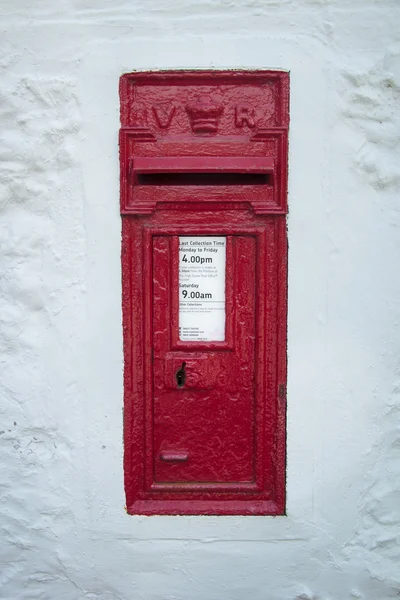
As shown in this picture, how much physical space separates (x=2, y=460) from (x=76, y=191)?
102 cm

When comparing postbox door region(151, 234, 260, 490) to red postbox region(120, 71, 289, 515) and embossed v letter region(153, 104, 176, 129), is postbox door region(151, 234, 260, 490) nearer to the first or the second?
red postbox region(120, 71, 289, 515)

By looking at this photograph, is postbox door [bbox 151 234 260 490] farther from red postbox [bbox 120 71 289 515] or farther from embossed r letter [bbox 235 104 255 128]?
embossed r letter [bbox 235 104 255 128]

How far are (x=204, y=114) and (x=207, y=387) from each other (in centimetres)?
94

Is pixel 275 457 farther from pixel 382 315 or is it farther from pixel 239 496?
pixel 382 315

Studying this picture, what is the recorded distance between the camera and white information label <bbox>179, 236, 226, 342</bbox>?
184 cm

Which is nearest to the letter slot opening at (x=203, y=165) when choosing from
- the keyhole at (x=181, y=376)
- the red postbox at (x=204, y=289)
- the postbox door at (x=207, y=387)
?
the red postbox at (x=204, y=289)

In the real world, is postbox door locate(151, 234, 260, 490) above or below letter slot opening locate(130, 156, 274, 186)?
below

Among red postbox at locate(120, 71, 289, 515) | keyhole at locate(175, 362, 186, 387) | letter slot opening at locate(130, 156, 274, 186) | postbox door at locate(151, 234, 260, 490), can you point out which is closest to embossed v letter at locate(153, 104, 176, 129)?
red postbox at locate(120, 71, 289, 515)

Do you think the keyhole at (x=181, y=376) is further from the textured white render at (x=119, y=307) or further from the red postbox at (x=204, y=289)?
the textured white render at (x=119, y=307)

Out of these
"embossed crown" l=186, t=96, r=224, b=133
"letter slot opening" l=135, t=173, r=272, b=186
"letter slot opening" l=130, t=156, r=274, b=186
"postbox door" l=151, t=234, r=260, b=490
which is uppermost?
"embossed crown" l=186, t=96, r=224, b=133

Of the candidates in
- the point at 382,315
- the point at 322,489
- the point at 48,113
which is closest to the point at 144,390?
the point at 322,489

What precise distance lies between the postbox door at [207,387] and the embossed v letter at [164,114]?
0.39 meters

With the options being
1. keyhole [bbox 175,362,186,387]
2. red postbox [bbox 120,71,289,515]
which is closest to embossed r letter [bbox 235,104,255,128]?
red postbox [bbox 120,71,289,515]

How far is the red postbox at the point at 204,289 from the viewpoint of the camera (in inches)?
A: 70.6
